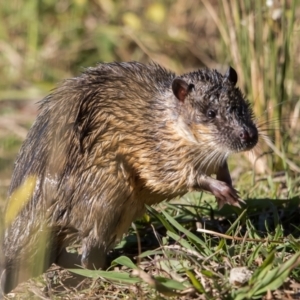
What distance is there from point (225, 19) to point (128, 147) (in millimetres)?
2067

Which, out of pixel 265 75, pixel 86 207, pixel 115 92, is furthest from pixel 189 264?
pixel 265 75

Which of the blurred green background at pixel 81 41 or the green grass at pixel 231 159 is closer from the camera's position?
the green grass at pixel 231 159

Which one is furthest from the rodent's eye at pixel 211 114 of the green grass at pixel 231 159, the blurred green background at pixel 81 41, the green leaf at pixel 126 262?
the blurred green background at pixel 81 41

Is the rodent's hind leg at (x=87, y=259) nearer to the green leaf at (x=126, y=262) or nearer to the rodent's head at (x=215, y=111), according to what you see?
the green leaf at (x=126, y=262)

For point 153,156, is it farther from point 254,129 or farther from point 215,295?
point 215,295

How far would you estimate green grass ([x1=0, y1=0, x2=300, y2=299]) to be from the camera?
4284 mm

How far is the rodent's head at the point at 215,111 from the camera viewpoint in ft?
15.7

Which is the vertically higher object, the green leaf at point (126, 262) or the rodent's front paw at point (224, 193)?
the rodent's front paw at point (224, 193)

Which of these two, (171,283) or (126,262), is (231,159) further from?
(171,283)

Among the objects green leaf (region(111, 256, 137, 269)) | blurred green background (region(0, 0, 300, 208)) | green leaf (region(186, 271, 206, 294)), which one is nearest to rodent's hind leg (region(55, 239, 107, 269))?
green leaf (region(111, 256, 137, 269))

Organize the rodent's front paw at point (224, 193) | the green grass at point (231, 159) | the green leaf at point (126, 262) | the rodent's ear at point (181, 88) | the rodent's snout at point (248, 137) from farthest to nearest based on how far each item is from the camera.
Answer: the rodent's ear at point (181, 88)
the rodent's front paw at point (224, 193)
the rodent's snout at point (248, 137)
the green leaf at point (126, 262)
the green grass at point (231, 159)

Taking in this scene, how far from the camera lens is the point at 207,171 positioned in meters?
5.09

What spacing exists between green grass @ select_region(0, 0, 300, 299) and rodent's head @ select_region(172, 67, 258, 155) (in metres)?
0.48

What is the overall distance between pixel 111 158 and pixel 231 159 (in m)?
2.25
